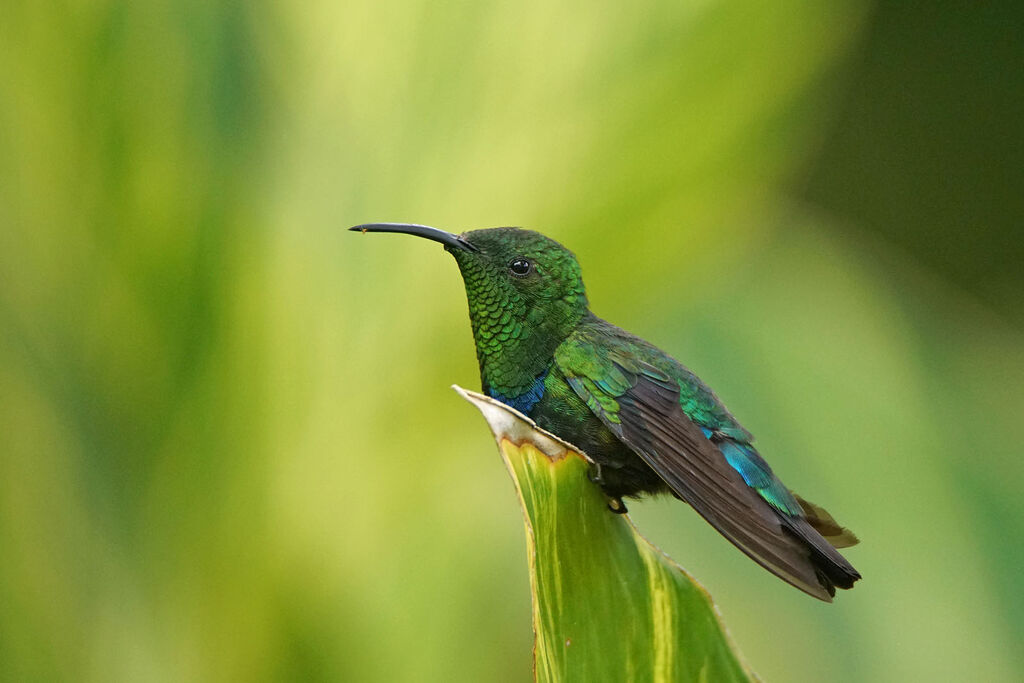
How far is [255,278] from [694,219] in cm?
94

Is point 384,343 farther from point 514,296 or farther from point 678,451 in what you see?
point 678,451

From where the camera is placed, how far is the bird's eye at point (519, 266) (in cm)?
150

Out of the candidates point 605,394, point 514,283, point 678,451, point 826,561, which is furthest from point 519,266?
point 826,561

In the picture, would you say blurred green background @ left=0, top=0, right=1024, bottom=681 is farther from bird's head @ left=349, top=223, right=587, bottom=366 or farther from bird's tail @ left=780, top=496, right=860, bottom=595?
bird's tail @ left=780, top=496, right=860, bottom=595

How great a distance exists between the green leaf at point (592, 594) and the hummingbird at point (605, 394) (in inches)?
9.9

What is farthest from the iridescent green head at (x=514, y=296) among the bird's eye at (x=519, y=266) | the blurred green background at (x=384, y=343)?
the blurred green background at (x=384, y=343)

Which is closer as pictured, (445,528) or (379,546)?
(379,546)

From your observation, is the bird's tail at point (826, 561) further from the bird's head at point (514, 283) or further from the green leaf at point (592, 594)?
the bird's head at point (514, 283)

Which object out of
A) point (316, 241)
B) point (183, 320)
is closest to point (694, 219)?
point (316, 241)

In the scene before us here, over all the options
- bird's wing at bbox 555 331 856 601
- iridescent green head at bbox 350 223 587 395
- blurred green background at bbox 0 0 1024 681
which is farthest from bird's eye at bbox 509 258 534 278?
blurred green background at bbox 0 0 1024 681

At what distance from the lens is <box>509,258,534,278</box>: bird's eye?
1.50 meters

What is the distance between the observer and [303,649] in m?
1.60

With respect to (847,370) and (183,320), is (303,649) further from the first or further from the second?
(847,370)

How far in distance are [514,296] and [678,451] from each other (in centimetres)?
34
